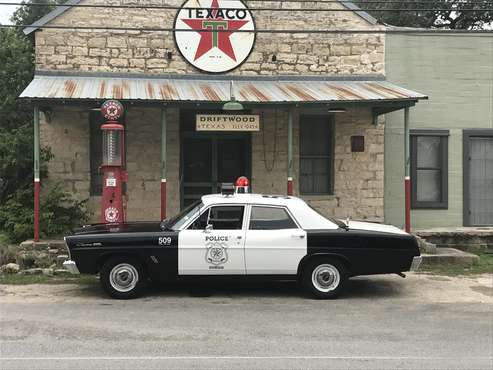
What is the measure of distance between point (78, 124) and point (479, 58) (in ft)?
31.6

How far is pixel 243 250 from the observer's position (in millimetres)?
8422

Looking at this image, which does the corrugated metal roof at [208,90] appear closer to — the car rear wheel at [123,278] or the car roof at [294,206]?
the car roof at [294,206]

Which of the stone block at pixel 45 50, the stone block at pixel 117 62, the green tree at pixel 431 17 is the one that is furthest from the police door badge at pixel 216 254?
the green tree at pixel 431 17

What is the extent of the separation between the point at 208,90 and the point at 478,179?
7.14 meters

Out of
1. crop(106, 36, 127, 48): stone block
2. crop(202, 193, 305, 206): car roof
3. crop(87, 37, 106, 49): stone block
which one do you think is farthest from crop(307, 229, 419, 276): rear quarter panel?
crop(87, 37, 106, 49): stone block

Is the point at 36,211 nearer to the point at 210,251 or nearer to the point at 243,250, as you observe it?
the point at 210,251

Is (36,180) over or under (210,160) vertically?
under

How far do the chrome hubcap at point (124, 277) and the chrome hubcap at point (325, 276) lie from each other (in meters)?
2.53

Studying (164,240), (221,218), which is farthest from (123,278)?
(221,218)

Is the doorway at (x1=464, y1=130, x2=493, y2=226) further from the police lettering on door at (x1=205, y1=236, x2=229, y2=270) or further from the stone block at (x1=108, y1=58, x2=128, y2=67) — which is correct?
the police lettering on door at (x1=205, y1=236, x2=229, y2=270)

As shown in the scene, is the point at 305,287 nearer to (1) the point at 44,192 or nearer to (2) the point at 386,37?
(1) the point at 44,192

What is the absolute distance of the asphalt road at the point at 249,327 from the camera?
5.74 meters

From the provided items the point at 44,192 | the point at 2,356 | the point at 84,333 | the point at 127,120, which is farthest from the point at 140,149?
the point at 2,356

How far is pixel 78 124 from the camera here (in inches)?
534
